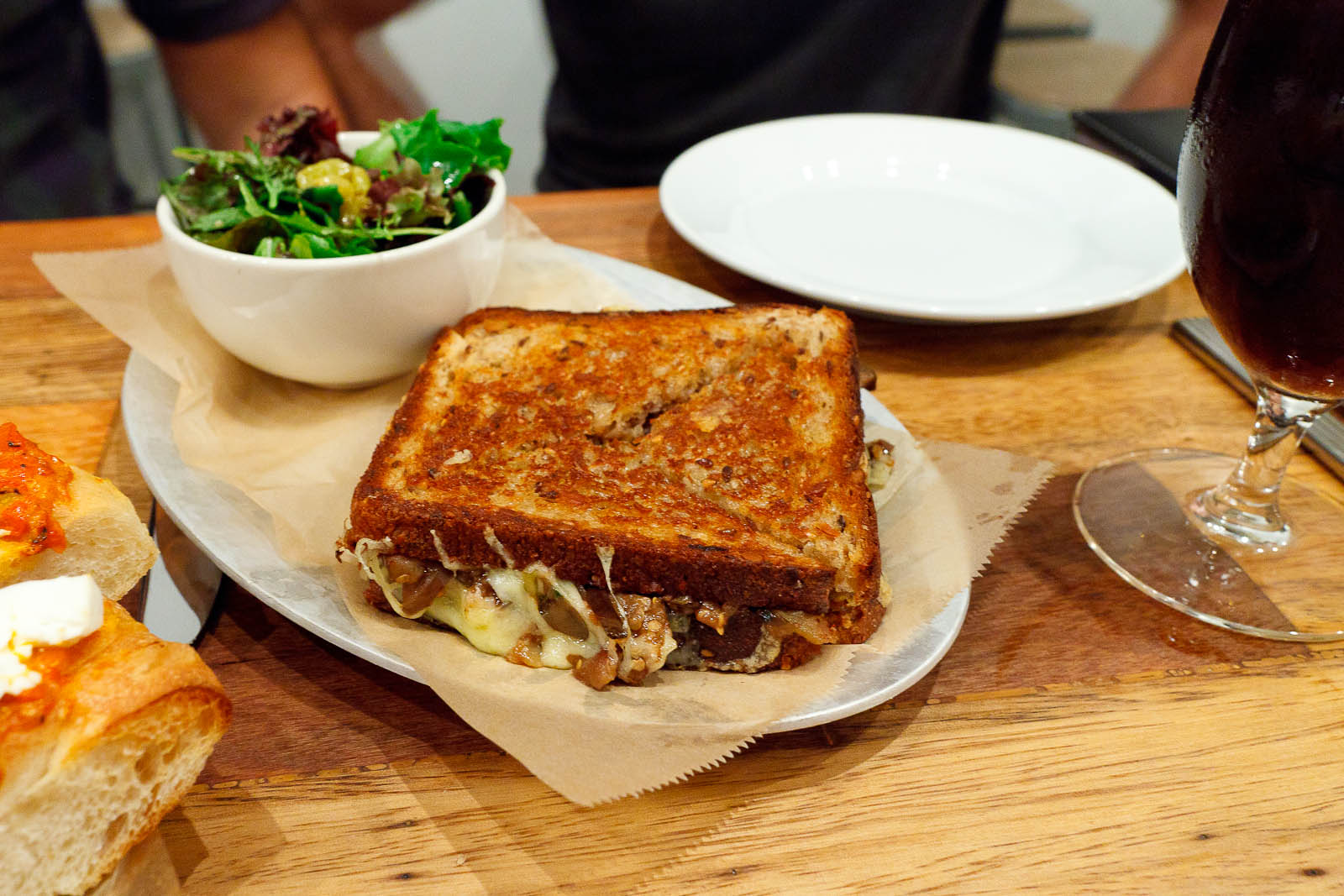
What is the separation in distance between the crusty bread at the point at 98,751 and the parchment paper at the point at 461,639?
0.24m

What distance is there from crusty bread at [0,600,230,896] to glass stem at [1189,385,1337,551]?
147 cm

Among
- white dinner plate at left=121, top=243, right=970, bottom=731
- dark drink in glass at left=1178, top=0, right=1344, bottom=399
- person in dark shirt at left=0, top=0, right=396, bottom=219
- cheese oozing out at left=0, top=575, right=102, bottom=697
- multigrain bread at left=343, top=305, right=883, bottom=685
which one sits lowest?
person in dark shirt at left=0, top=0, right=396, bottom=219

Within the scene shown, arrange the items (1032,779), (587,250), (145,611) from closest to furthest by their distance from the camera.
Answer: (1032,779), (145,611), (587,250)

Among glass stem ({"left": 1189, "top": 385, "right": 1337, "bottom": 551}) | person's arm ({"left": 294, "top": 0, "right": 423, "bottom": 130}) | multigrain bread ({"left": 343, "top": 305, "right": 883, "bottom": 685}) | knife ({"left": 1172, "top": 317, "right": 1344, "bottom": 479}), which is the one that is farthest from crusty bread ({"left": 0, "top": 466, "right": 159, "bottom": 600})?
person's arm ({"left": 294, "top": 0, "right": 423, "bottom": 130})

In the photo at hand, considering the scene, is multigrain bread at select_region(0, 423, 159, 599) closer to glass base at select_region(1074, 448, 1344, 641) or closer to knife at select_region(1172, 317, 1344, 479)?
glass base at select_region(1074, 448, 1344, 641)

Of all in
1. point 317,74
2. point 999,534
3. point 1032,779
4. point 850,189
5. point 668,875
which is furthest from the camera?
point 317,74

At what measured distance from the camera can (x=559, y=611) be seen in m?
1.18

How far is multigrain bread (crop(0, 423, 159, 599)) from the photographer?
3.44 feet

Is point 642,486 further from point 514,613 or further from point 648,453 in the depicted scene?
point 514,613

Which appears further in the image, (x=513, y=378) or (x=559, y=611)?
(x=513, y=378)

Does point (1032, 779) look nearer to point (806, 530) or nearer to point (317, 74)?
point (806, 530)

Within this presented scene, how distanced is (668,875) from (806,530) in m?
0.45

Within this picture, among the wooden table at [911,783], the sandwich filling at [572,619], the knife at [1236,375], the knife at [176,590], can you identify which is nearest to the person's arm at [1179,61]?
the knife at [1236,375]

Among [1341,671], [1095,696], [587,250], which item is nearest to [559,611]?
[1095,696]
